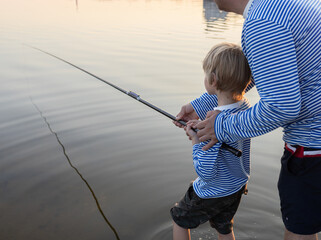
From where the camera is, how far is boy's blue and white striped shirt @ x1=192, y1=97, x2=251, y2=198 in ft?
6.21

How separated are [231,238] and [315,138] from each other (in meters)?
0.97

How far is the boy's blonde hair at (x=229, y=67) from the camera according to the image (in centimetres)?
181

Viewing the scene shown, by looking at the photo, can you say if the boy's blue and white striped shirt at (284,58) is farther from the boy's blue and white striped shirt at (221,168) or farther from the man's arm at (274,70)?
the boy's blue and white striped shirt at (221,168)

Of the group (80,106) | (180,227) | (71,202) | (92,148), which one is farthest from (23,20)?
(180,227)

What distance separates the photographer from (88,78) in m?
7.63

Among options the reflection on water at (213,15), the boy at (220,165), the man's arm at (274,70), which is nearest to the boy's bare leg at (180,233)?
the boy at (220,165)

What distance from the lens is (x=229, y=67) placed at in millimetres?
1813

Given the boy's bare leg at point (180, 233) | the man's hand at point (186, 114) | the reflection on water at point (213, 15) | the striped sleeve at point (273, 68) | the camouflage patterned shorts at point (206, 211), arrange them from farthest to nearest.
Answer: the reflection on water at point (213, 15)
the man's hand at point (186, 114)
the boy's bare leg at point (180, 233)
the camouflage patterned shorts at point (206, 211)
the striped sleeve at point (273, 68)

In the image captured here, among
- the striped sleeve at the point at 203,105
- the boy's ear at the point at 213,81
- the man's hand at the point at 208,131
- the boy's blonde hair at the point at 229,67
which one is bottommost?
the striped sleeve at the point at 203,105

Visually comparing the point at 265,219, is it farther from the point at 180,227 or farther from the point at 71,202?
the point at 71,202

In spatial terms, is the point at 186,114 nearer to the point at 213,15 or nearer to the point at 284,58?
the point at 284,58

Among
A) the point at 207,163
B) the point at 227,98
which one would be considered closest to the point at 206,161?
the point at 207,163

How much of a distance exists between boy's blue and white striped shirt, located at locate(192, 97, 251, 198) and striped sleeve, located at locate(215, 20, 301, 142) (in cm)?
34

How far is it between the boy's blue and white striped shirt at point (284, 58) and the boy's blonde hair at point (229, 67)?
213 mm
